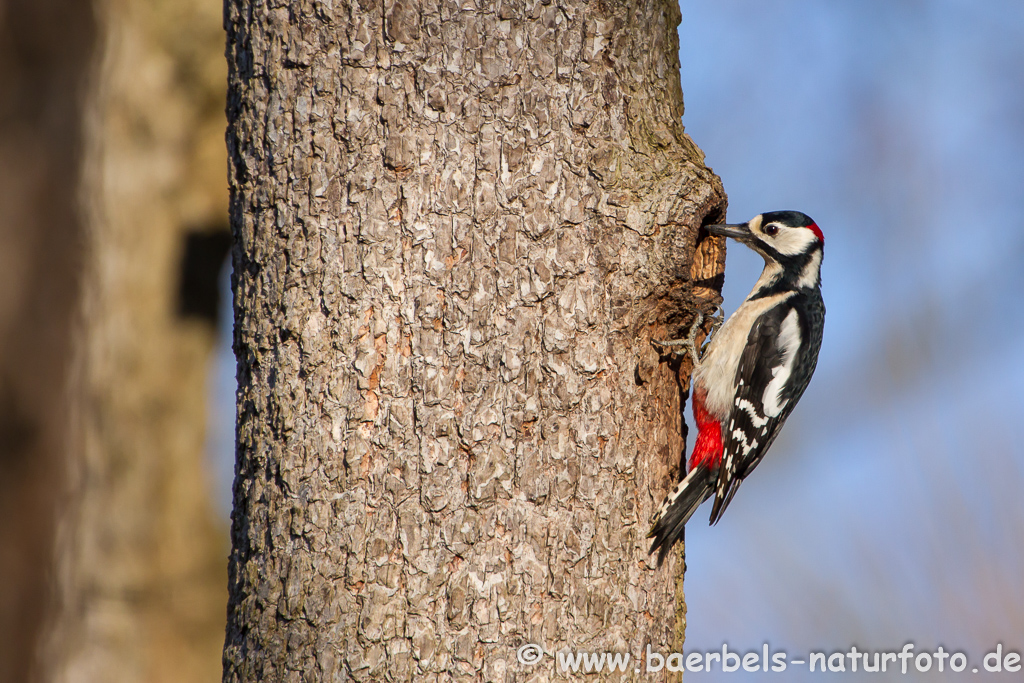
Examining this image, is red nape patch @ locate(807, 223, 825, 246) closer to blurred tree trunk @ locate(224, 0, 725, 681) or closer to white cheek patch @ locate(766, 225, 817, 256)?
white cheek patch @ locate(766, 225, 817, 256)

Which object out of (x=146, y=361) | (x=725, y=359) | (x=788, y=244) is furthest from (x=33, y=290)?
(x=788, y=244)

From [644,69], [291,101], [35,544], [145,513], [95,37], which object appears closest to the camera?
[291,101]

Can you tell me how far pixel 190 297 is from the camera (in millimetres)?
3902

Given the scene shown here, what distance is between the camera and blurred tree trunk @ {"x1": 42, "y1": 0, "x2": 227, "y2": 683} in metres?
3.55

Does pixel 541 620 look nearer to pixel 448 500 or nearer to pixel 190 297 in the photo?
pixel 448 500

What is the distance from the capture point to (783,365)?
3047mm

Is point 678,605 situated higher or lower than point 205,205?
lower

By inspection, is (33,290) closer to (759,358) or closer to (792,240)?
(759,358)

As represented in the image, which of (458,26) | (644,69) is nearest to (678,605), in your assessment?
(644,69)

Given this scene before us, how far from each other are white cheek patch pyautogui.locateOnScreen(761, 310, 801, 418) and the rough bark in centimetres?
284

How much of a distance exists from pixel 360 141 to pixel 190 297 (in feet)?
8.02
